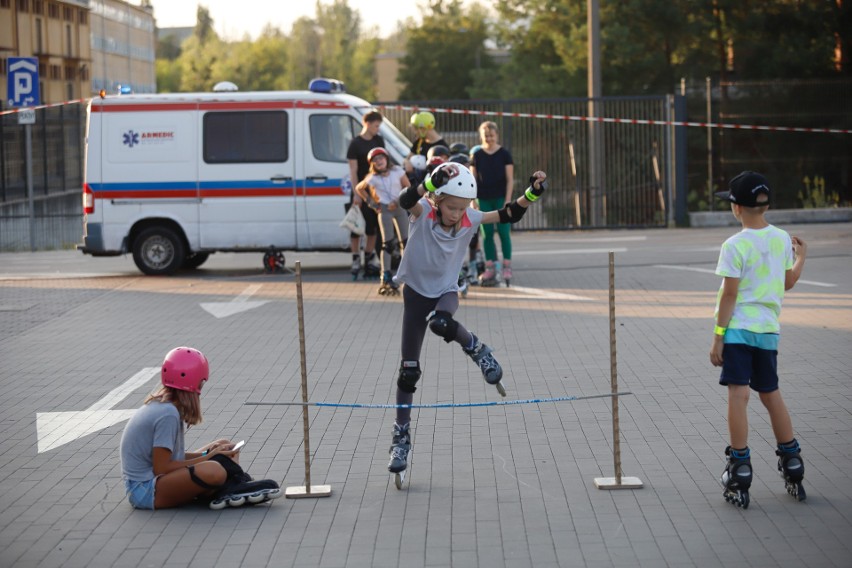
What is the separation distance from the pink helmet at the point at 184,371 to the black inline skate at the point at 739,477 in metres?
2.72

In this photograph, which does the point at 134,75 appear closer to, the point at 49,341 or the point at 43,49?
the point at 43,49

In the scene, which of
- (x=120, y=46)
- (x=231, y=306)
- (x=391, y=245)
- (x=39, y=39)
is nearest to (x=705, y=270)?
(x=391, y=245)

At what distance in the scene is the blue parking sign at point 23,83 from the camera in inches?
870

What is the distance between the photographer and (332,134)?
17281 millimetres

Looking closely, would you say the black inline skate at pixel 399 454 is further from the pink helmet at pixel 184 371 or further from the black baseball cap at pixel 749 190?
the black baseball cap at pixel 749 190

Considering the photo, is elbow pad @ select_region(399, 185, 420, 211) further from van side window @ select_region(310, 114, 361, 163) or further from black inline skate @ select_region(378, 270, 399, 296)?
van side window @ select_region(310, 114, 361, 163)

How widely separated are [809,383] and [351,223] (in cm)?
732

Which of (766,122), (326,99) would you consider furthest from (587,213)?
(326,99)

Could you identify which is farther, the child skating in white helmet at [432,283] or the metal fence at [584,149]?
the metal fence at [584,149]

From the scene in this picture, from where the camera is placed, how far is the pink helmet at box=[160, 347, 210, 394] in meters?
6.66

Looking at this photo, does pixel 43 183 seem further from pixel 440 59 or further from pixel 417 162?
pixel 440 59

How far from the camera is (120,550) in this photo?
6.09m

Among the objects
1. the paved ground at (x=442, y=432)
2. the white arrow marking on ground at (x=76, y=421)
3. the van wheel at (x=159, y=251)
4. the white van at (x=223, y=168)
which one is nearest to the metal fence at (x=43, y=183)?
the van wheel at (x=159, y=251)

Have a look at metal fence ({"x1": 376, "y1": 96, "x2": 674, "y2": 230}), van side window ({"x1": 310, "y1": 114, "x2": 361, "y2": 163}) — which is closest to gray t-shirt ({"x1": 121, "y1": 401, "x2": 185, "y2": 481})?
van side window ({"x1": 310, "y1": 114, "x2": 361, "y2": 163})
